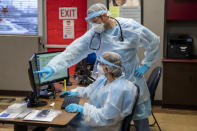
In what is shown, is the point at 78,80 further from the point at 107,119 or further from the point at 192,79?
the point at 192,79

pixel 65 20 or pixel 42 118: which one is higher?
pixel 65 20

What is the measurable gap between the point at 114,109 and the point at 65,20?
3059mm

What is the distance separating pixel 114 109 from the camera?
202 centimetres

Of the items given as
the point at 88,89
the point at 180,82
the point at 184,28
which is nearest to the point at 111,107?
the point at 88,89

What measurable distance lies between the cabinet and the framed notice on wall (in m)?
0.86

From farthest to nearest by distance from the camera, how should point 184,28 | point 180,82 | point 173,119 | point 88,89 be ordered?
point 184,28, point 180,82, point 173,119, point 88,89

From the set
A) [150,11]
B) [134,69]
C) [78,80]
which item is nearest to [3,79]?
[78,80]

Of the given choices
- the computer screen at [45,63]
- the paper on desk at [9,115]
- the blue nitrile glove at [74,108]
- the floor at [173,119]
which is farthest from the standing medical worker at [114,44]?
the floor at [173,119]

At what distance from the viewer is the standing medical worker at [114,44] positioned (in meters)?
2.61

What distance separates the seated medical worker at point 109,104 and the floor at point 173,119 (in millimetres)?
1561

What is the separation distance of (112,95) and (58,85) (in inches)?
43.9

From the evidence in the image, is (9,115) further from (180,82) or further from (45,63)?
(180,82)

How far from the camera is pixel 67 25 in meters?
4.81

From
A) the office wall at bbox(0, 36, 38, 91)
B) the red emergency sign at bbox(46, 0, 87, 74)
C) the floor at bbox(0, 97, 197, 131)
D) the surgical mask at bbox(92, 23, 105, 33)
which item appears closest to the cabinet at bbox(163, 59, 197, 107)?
the floor at bbox(0, 97, 197, 131)
